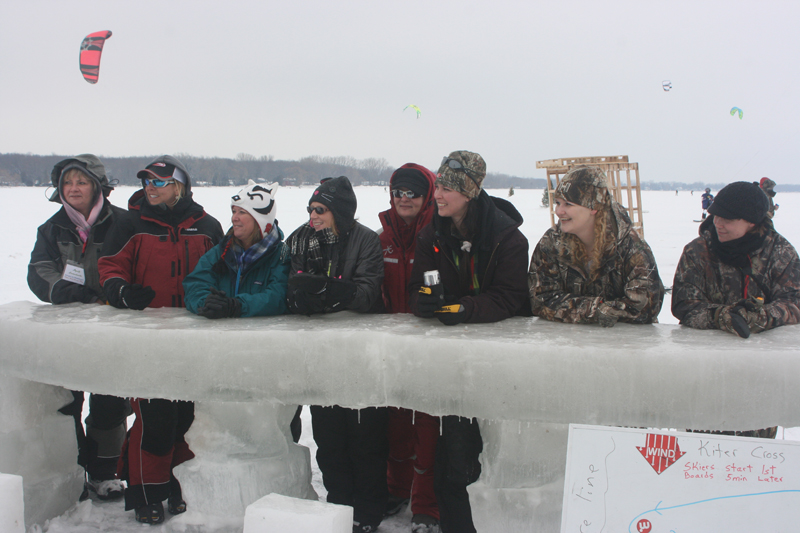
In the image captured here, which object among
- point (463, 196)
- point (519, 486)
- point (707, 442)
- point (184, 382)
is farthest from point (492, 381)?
point (184, 382)

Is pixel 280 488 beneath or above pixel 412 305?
beneath

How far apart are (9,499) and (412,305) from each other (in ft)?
5.79

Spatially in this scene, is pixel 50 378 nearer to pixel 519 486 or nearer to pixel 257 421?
pixel 257 421

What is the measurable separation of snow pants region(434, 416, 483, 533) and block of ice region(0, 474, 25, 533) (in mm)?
1708

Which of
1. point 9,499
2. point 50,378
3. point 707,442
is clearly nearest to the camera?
point 707,442

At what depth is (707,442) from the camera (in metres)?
1.64

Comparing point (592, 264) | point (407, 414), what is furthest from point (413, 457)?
point (592, 264)

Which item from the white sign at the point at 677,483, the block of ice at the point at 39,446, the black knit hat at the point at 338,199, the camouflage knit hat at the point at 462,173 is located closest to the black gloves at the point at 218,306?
the black knit hat at the point at 338,199

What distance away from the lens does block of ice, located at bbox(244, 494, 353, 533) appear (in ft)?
6.17

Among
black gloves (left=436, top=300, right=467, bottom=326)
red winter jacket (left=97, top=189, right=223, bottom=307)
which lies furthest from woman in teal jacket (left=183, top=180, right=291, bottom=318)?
black gloves (left=436, top=300, right=467, bottom=326)

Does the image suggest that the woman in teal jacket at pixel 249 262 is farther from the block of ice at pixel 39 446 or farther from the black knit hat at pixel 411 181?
the block of ice at pixel 39 446

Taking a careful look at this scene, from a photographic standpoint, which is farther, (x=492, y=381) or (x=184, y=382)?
(x=184, y=382)

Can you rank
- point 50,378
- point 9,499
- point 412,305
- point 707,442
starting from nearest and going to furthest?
1. point 707,442
2. point 9,499
3. point 50,378
4. point 412,305

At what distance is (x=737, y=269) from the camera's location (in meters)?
2.42
